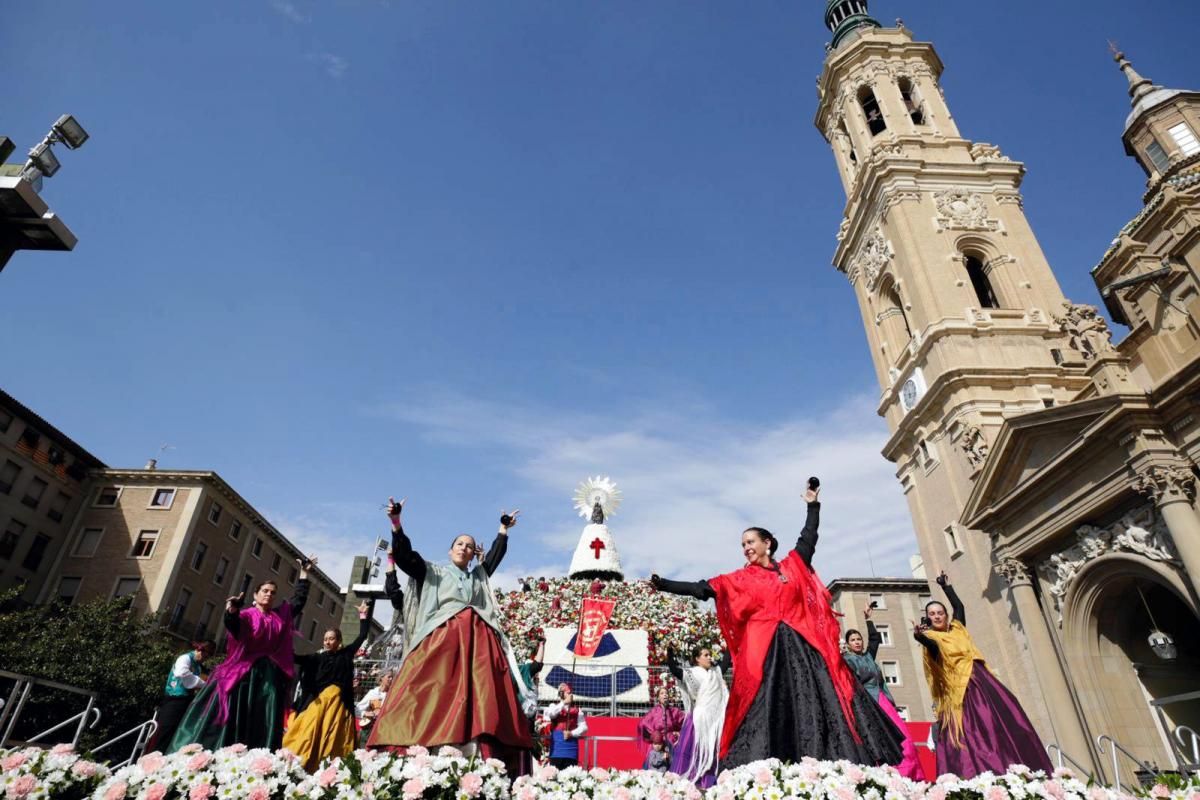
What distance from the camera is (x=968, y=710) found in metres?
6.84

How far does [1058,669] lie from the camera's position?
1377cm

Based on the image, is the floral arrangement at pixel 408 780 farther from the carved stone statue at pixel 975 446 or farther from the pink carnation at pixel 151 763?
the carved stone statue at pixel 975 446

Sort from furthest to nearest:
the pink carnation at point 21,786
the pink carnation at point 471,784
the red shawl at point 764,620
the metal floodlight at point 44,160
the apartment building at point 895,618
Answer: the apartment building at point 895,618 < the metal floodlight at point 44,160 < the red shawl at point 764,620 < the pink carnation at point 471,784 < the pink carnation at point 21,786

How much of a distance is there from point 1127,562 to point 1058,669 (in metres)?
3.10

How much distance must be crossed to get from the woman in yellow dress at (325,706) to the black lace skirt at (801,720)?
14.8 ft

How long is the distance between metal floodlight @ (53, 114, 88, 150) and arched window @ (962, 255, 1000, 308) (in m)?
25.9

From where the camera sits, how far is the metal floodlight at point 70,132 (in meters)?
12.4

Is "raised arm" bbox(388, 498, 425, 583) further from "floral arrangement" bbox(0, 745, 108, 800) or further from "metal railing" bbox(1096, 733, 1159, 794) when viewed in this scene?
"metal railing" bbox(1096, 733, 1159, 794)

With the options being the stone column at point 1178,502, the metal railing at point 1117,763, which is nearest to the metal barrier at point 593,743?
the metal railing at point 1117,763

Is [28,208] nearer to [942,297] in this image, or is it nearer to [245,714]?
[245,714]

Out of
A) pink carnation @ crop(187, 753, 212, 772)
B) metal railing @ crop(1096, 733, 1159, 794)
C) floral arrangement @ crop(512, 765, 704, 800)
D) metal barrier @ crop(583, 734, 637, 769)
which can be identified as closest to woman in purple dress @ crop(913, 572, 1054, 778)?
metal railing @ crop(1096, 733, 1159, 794)

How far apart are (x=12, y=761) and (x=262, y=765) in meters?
1.09

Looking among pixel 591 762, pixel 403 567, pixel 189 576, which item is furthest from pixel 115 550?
pixel 403 567

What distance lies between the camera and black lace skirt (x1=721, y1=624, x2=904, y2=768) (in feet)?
13.6
